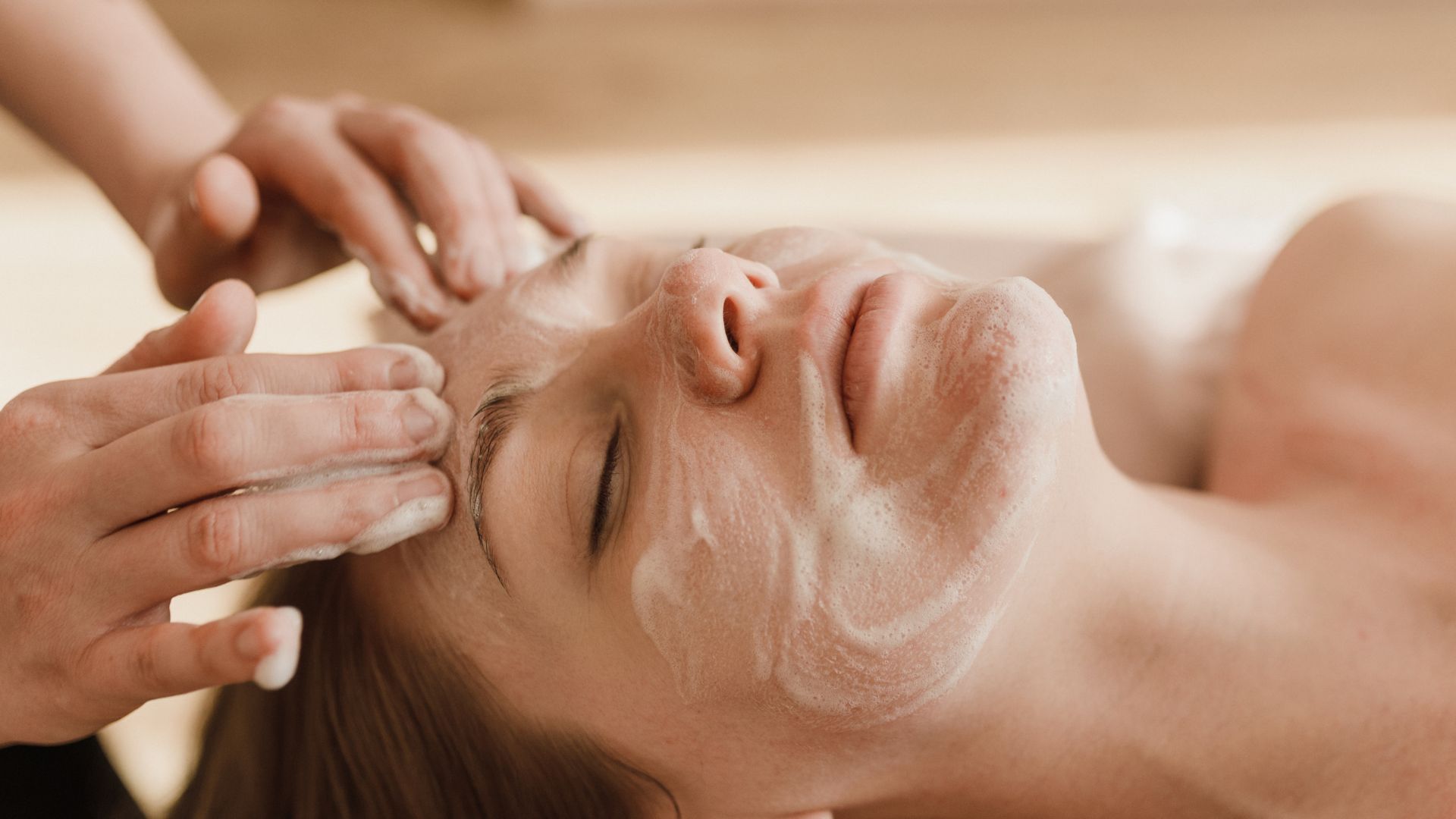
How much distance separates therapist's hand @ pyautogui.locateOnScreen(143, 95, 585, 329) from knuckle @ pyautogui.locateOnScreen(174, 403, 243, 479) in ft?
1.09

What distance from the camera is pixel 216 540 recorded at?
699 mm

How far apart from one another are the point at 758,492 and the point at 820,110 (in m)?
1.80

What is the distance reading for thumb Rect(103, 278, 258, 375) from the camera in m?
0.82

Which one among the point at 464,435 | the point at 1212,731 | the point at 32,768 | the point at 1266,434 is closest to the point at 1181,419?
the point at 1266,434

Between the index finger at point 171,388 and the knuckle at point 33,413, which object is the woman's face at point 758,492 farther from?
the knuckle at point 33,413

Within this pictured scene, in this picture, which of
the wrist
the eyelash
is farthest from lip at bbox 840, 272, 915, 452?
the wrist

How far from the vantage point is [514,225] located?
111 centimetres

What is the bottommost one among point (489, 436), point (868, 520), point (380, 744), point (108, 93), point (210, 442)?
point (380, 744)

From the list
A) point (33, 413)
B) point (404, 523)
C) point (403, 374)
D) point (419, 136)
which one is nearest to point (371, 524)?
point (404, 523)

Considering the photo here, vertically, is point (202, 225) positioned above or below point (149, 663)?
above

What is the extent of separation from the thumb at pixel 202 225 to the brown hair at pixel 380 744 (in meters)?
0.35

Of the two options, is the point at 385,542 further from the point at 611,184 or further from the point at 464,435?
the point at 611,184

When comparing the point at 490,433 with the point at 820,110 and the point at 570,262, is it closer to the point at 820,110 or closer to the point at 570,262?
the point at 570,262

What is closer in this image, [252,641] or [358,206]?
[252,641]
